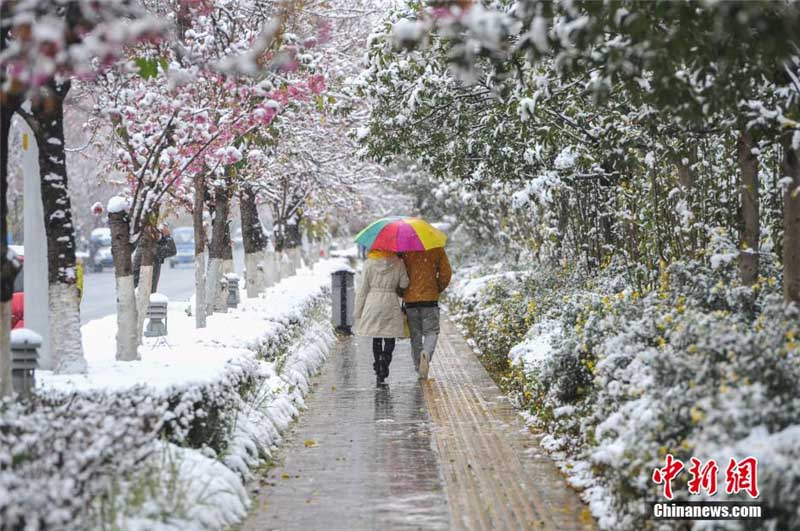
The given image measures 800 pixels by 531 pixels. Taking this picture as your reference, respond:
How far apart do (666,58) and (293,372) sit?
282 inches

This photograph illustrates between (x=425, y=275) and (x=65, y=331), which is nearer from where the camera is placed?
(x=65, y=331)

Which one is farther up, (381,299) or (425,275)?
(425,275)

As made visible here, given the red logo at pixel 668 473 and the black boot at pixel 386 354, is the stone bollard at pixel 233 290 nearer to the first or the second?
the black boot at pixel 386 354

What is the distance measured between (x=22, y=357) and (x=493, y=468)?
3.44 meters

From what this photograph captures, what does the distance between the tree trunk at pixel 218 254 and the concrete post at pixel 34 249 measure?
19.3ft

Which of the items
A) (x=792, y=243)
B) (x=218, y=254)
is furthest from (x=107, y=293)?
(x=792, y=243)

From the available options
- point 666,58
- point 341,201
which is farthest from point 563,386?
point 341,201

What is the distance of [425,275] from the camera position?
1316 centimetres

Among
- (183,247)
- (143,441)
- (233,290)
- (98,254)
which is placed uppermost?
(183,247)

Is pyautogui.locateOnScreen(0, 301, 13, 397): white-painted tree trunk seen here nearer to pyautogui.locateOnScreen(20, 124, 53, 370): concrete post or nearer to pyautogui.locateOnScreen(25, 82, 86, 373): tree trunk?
pyautogui.locateOnScreen(25, 82, 86, 373): tree trunk

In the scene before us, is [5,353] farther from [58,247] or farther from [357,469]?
[357,469]

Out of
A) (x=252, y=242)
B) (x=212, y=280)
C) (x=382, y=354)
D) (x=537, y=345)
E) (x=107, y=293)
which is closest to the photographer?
(x=537, y=345)

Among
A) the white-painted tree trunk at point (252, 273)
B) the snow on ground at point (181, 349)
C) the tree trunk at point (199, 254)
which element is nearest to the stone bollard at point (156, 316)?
the snow on ground at point (181, 349)

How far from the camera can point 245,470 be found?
7547 mm
